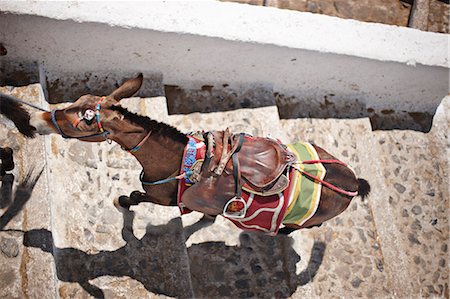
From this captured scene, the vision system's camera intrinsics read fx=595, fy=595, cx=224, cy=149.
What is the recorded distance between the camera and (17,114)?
12.4 ft

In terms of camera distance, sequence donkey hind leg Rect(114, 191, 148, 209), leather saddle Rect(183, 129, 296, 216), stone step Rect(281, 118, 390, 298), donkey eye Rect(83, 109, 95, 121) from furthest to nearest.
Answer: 1. stone step Rect(281, 118, 390, 298)
2. donkey hind leg Rect(114, 191, 148, 209)
3. leather saddle Rect(183, 129, 296, 216)
4. donkey eye Rect(83, 109, 95, 121)

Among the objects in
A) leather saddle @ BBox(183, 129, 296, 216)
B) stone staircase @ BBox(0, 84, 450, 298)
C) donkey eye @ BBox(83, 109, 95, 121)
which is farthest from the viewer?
stone staircase @ BBox(0, 84, 450, 298)

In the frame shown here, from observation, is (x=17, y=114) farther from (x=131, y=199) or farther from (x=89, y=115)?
(x=131, y=199)

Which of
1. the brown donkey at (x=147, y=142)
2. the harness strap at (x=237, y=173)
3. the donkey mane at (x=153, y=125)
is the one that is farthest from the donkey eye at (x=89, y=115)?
the harness strap at (x=237, y=173)

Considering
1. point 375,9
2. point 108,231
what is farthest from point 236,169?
point 375,9

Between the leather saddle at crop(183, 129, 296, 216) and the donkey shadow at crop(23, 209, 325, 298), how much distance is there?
2.80 feet

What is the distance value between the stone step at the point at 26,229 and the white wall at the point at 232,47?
31.9 inches

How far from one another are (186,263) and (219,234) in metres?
0.55

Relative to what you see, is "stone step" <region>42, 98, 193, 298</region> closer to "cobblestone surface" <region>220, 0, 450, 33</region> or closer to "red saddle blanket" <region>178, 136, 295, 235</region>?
"red saddle blanket" <region>178, 136, 295, 235</region>

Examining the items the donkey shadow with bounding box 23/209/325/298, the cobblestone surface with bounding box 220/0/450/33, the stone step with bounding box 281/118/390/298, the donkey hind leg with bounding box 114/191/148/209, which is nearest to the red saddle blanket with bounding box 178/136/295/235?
the donkey hind leg with bounding box 114/191/148/209

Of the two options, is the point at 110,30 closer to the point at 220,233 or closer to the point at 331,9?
the point at 220,233

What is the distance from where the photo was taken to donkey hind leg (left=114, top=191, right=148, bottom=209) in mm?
4500

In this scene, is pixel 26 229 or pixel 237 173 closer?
pixel 237 173

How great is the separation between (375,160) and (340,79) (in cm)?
88
